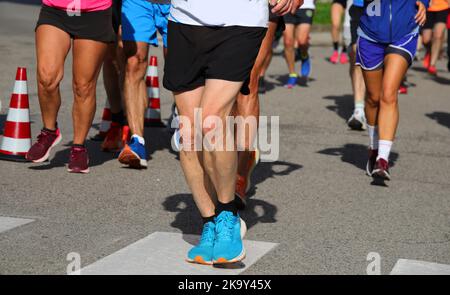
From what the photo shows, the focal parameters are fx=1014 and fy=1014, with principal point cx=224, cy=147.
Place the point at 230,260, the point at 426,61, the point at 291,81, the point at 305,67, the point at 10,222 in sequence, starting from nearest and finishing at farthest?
1. the point at 230,260
2. the point at 10,222
3. the point at 291,81
4. the point at 305,67
5. the point at 426,61

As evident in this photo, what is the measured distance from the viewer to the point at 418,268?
209 inches

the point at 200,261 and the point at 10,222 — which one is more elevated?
the point at 200,261

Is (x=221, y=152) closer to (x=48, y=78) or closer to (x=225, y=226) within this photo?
(x=225, y=226)

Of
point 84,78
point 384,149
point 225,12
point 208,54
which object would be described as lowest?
point 384,149

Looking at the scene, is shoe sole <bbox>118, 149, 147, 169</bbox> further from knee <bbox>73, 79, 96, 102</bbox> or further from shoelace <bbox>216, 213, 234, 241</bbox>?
shoelace <bbox>216, 213, 234, 241</bbox>

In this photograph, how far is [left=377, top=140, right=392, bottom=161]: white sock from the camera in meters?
7.89

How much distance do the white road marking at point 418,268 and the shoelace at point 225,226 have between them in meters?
0.86

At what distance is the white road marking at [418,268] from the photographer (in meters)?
5.21

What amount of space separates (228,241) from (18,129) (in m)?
3.47

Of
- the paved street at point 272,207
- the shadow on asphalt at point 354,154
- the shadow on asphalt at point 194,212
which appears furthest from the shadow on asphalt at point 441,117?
the shadow on asphalt at point 194,212

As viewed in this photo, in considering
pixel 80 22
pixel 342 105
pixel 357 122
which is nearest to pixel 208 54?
pixel 80 22

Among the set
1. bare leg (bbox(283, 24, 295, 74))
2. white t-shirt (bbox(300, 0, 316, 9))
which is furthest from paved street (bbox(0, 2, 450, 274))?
bare leg (bbox(283, 24, 295, 74))
